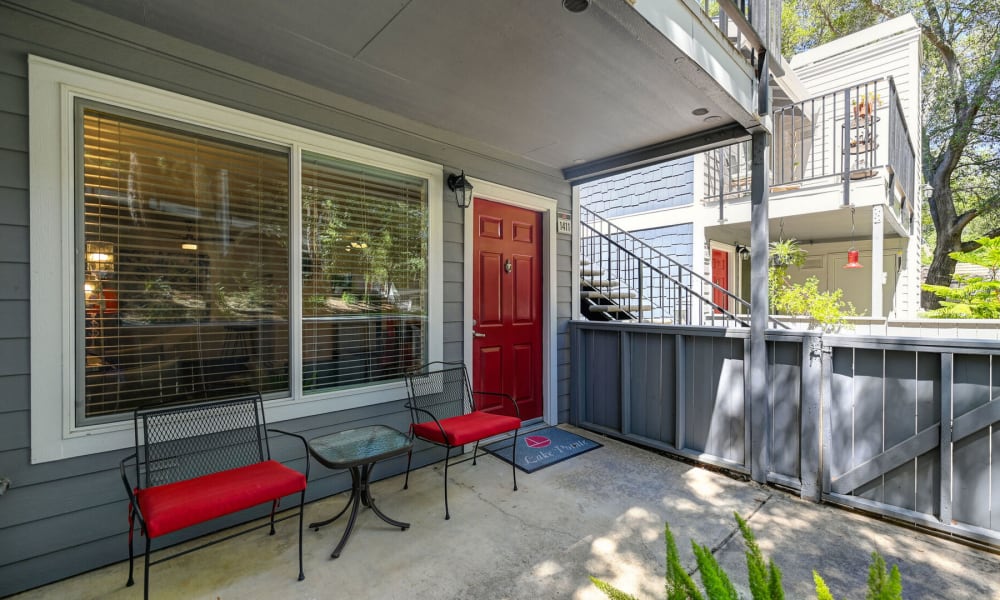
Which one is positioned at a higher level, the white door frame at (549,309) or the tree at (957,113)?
the tree at (957,113)

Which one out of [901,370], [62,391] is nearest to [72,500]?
[62,391]

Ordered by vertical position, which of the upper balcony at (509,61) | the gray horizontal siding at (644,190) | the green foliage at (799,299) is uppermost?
the gray horizontal siding at (644,190)

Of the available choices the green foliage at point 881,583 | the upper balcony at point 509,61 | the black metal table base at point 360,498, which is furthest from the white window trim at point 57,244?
the green foliage at point 881,583

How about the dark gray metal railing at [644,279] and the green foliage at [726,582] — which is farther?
the dark gray metal railing at [644,279]

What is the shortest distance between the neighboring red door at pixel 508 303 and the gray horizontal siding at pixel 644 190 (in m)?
3.18

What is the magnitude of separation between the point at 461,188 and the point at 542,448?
224 centimetres

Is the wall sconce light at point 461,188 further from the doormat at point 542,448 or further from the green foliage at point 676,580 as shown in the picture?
the green foliage at point 676,580

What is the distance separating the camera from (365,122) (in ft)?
9.77

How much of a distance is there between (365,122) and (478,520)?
8.73ft

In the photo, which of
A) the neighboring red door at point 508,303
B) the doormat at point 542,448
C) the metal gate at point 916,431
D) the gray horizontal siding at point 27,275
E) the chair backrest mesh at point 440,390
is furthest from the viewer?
the neighboring red door at point 508,303

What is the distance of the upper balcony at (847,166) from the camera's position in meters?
5.41

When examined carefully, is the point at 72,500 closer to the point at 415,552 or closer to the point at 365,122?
the point at 415,552

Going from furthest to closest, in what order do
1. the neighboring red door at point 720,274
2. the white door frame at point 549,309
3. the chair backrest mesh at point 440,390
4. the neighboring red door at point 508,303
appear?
the neighboring red door at point 720,274
the white door frame at point 549,309
the neighboring red door at point 508,303
the chair backrest mesh at point 440,390

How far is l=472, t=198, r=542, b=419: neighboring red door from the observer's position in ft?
12.3
